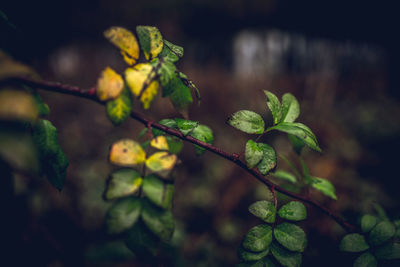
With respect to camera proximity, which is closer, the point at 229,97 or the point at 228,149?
the point at 228,149

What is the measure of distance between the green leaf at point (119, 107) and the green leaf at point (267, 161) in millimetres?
249

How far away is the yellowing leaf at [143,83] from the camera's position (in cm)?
36

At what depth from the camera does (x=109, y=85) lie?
0.35 m

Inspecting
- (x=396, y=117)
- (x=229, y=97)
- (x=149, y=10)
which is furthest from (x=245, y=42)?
(x=396, y=117)

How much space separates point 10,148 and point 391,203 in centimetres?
310

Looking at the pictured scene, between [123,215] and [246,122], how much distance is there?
0.88 ft

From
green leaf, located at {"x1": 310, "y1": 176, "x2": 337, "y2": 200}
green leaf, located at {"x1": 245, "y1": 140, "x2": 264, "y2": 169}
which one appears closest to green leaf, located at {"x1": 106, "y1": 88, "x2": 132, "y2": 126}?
green leaf, located at {"x1": 245, "y1": 140, "x2": 264, "y2": 169}

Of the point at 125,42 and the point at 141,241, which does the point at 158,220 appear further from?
the point at 125,42

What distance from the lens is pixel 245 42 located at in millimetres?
6930

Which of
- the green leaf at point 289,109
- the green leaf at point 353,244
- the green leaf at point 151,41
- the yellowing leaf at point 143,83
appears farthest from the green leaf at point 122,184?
the green leaf at point 353,244

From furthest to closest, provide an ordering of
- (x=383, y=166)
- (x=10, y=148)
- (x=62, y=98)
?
(x=62, y=98) < (x=383, y=166) < (x=10, y=148)

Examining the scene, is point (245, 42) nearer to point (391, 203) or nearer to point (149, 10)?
point (149, 10)

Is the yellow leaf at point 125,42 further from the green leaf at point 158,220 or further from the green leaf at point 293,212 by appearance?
the green leaf at point 293,212

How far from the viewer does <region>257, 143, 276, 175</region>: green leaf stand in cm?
44
